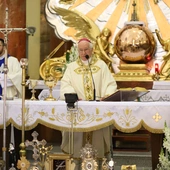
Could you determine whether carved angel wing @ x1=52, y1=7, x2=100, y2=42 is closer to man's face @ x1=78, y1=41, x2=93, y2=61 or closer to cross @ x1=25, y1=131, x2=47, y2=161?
man's face @ x1=78, y1=41, x2=93, y2=61

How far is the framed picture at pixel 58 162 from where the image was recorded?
449cm

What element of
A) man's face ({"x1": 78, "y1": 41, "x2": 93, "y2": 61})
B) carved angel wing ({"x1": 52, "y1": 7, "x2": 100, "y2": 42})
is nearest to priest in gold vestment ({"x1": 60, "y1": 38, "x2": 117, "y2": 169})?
man's face ({"x1": 78, "y1": 41, "x2": 93, "y2": 61})

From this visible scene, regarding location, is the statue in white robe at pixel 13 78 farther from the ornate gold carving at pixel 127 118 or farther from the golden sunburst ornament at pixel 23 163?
the ornate gold carving at pixel 127 118

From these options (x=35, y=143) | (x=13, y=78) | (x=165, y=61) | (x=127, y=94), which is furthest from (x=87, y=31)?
(x=35, y=143)

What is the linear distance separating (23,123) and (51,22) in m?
3.80

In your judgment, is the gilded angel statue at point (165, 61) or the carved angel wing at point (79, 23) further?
the carved angel wing at point (79, 23)

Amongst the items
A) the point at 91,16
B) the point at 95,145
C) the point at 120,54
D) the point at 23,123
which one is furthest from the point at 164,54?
the point at 23,123

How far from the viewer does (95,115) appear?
461 cm

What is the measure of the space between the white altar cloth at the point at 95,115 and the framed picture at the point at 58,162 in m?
0.29

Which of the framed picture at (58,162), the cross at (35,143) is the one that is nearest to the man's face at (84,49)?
the cross at (35,143)

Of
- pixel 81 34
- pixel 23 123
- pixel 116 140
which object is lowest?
pixel 116 140

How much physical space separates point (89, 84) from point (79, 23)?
2546 millimetres

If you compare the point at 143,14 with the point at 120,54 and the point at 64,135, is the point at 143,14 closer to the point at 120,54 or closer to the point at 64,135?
the point at 120,54

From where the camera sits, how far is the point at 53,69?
25.7ft
